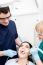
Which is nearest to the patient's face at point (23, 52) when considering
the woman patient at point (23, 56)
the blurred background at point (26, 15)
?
the woman patient at point (23, 56)

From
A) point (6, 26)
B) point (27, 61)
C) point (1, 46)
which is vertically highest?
point (6, 26)

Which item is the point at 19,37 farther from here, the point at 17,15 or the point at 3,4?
the point at 3,4

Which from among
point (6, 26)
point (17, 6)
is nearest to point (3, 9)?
point (6, 26)

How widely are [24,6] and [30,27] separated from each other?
11.0 inches

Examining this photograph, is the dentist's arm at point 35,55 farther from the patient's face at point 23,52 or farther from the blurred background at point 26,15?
the blurred background at point 26,15

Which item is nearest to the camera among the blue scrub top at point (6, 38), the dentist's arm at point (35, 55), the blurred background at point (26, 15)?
the dentist's arm at point (35, 55)

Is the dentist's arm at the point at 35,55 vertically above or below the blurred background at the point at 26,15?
below

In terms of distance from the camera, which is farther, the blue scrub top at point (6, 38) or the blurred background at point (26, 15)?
the blurred background at point (26, 15)

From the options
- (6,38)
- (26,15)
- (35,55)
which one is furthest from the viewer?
(26,15)

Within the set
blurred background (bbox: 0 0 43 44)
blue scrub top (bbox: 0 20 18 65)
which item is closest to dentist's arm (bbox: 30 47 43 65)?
blue scrub top (bbox: 0 20 18 65)

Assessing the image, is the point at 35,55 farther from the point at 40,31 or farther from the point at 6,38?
the point at 6,38

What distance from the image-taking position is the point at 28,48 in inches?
74.4

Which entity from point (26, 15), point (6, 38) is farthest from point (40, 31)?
point (26, 15)

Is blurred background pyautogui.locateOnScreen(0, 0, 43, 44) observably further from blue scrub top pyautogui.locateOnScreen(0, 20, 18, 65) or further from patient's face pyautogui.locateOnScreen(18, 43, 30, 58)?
patient's face pyautogui.locateOnScreen(18, 43, 30, 58)
